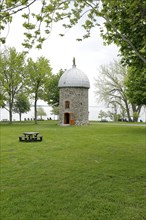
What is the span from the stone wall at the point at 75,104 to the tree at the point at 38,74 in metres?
6.04

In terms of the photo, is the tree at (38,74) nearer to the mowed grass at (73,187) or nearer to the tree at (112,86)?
the tree at (112,86)

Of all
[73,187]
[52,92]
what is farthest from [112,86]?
[73,187]

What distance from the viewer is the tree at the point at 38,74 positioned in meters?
48.4

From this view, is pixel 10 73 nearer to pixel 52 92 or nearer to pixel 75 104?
pixel 52 92

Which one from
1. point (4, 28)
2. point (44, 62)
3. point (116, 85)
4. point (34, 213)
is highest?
point (44, 62)

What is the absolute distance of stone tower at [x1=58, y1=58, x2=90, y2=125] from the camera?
43969 mm

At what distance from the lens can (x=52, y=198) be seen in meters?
7.05

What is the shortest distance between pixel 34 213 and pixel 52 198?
39.0 inches

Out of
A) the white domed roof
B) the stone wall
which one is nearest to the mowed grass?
the stone wall

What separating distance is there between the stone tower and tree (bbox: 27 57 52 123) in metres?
5.09

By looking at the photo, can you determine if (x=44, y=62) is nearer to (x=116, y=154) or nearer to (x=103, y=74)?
(x=103, y=74)

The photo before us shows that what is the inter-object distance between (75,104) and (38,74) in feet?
33.2

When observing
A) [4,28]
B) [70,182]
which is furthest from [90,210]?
[4,28]

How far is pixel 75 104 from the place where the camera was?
4397 centimetres
